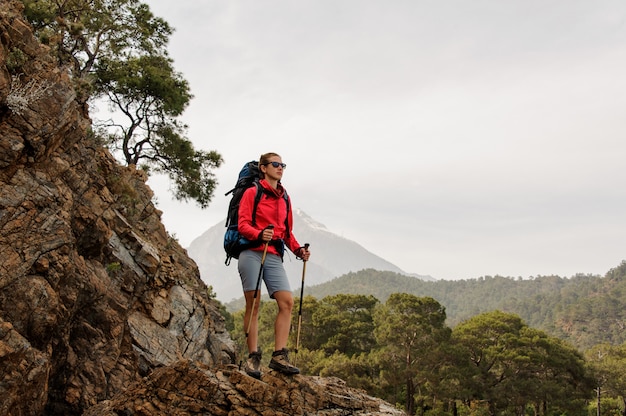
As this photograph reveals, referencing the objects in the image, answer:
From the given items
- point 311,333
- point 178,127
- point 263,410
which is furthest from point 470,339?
point 263,410

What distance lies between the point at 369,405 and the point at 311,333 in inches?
1695

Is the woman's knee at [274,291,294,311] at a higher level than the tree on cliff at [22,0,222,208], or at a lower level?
lower

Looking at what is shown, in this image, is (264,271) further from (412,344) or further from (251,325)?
(412,344)

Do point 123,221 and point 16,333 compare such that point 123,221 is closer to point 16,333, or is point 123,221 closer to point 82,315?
point 82,315

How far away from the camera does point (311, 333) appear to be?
47.7 metres

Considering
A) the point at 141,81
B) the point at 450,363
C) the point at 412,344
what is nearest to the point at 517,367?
the point at 450,363

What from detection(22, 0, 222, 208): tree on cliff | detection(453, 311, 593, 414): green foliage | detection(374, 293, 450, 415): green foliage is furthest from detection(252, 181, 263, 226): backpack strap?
detection(453, 311, 593, 414): green foliage

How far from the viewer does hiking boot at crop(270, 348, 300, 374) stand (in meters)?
5.64

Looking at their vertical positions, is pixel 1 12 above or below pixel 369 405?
above

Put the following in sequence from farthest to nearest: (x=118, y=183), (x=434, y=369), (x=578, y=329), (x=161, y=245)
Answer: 1. (x=578, y=329)
2. (x=434, y=369)
3. (x=161, y=245)
4. (x=118, y=183)

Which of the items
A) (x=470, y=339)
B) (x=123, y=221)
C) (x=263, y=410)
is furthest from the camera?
(x=470, y=339)

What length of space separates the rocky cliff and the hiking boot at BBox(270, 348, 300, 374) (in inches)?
4.5

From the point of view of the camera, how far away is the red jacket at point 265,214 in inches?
221

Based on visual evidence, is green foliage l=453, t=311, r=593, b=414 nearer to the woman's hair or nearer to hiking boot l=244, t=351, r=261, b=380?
hiking boot l=244, t=351, r=261, b=380
